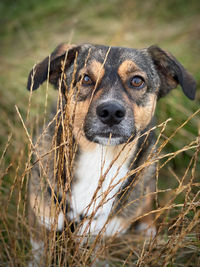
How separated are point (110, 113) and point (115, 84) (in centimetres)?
34

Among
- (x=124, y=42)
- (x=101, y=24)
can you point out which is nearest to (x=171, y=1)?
(x=101, y=24)

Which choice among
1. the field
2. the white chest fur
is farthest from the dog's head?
the field

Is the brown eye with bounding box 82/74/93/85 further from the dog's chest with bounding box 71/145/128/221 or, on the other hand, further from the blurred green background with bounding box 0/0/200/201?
the blurred green background with bounding box 0/0/200/201

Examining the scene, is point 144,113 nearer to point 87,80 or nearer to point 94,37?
point 87,80

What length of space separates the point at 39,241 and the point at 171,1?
238 inches

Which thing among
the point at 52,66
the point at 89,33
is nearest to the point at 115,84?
the point at 52,66

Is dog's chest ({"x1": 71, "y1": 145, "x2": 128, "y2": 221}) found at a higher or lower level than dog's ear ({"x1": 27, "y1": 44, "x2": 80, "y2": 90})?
lower

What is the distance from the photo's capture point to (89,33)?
6.10 metres

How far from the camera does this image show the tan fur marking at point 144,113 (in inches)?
103

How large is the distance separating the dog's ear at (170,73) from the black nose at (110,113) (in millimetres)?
718

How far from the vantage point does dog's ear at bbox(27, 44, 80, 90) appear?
8.52 feet

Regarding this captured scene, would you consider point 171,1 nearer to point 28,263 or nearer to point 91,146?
point 91,146

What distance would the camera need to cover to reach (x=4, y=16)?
6.18 meters

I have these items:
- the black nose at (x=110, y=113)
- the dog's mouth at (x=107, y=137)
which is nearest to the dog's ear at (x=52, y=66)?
the black nose at (x=110, y=113)
